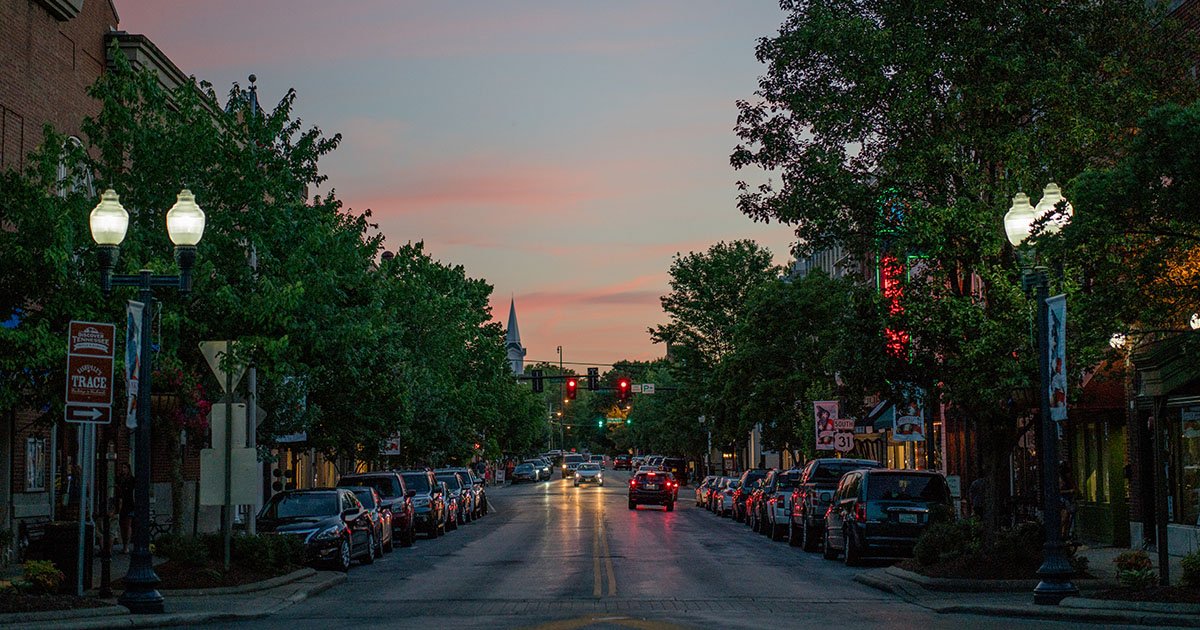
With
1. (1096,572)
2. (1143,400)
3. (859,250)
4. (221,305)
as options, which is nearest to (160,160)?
(221,305)

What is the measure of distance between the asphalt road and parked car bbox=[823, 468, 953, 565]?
83 cm

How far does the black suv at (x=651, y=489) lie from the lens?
2319 inches

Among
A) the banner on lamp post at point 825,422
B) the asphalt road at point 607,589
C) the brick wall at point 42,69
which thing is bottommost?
the asphalt road at point 607,589

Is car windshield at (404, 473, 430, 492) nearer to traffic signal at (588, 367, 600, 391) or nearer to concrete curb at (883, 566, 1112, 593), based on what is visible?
concrete curb at (883, 566, 1112, 593)

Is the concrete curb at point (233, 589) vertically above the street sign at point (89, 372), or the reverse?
the street sign at point (89, 372)

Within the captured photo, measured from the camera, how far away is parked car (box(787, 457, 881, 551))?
31.7 m

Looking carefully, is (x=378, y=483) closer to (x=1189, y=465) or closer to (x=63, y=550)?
(x=63, y=550)

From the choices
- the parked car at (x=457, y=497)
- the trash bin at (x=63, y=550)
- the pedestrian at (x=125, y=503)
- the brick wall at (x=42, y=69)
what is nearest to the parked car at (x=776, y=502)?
the parked car at (x=457, y=497)

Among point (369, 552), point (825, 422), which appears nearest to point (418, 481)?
point (369, 552)

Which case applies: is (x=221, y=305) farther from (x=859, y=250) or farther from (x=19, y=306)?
(x=859, y=250)

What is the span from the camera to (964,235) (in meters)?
23.2

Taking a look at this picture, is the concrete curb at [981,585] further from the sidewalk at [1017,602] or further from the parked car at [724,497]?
the parked car at [724,497]

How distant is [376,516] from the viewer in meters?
30.8

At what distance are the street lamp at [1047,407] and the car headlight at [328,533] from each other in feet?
41.7
